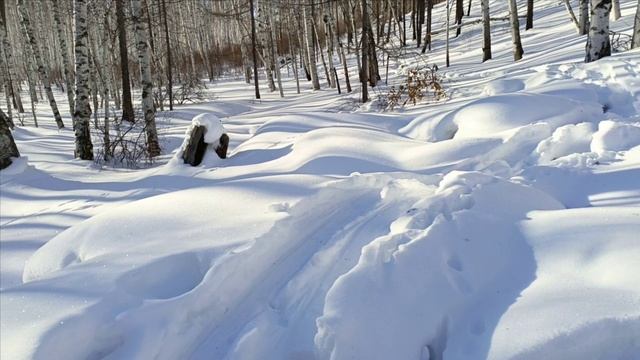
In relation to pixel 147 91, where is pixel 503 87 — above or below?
below

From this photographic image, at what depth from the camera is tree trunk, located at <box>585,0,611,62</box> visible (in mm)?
8016

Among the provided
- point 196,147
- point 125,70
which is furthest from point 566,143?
point 125,70

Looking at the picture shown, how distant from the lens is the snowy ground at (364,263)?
7.06ft

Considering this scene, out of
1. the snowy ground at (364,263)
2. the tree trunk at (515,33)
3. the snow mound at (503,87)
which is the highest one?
the tree trunk at (515,33)

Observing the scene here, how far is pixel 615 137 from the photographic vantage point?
479 cm

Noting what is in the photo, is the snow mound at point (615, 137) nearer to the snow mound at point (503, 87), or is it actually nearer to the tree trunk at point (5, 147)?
the snow mound at point (503, 87)

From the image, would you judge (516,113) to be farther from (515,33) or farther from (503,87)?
(515,33)

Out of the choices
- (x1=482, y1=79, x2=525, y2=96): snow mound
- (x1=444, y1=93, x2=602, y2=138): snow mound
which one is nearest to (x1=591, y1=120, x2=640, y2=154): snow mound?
(x1=444, y1=93, x2=602, y2=138): snow mound

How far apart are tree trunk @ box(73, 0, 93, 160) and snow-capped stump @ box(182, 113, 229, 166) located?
2651 millimetres

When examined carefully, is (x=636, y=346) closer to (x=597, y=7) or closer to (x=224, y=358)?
(x=224, y=358)

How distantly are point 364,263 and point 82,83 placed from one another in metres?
7.56

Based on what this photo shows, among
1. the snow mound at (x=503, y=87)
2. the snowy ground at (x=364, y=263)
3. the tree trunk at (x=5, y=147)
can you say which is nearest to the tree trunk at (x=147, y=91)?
the tree trunk at (x=5, y=147)

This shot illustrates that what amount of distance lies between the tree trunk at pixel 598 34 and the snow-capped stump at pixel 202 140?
22.0 feet

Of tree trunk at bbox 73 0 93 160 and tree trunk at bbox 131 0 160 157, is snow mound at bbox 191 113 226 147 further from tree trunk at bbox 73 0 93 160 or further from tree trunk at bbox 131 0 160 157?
tree trunk at bbox 73 0 93 160
